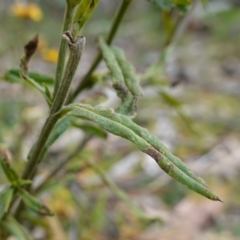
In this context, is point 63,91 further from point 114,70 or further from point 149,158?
point 149,158

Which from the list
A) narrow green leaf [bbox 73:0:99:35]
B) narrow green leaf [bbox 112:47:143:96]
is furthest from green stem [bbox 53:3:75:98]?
narrow green leaf [bbox 112:47:143:96]

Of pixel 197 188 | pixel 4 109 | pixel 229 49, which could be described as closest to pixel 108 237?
pixel 4 109

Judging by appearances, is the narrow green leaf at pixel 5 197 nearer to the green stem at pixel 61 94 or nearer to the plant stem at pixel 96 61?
the green stem at pixel 61 94

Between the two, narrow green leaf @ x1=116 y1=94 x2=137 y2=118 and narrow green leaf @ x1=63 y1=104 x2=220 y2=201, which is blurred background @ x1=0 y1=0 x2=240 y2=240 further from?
narrow green leaf @ x1=63 y1=104 x2=220 y2=201

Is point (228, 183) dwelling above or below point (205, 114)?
below

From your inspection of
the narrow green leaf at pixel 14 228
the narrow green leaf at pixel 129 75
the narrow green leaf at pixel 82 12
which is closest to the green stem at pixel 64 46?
the narrow green leaf at pixel 82 12

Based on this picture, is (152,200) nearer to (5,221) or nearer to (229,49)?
(5,221)
